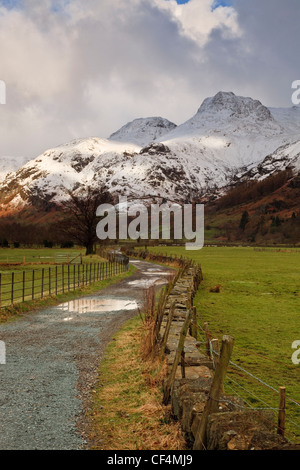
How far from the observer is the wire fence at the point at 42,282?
71.7 ft

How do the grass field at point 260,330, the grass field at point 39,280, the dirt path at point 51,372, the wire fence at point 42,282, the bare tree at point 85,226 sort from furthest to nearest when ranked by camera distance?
the bare tree at point 85,226 < the grass field at point 39,280 < the wire fence at point 42,282 < the grass field at point 260,330 < the dirt path at point 51,372

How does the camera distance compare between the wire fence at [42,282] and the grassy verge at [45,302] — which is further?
the wire fence at [42,282]

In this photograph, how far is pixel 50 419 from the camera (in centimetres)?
745

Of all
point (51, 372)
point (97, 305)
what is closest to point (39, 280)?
point (97, 305)

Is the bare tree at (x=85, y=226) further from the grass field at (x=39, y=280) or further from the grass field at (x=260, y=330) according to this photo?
the grass field at (x=260, y=330)

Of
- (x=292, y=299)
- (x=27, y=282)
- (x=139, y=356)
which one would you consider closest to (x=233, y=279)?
(x=292, y=299)

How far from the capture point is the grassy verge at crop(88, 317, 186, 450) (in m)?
6.56

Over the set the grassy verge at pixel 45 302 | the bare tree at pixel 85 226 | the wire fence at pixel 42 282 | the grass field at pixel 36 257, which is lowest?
the grassy verge at pixel 45 302

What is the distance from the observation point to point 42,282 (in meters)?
21.4

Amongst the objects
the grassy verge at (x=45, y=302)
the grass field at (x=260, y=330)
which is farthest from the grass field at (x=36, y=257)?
the grass field at (x=260, y=330)

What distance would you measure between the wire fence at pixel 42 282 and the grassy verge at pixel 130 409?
1027cm
